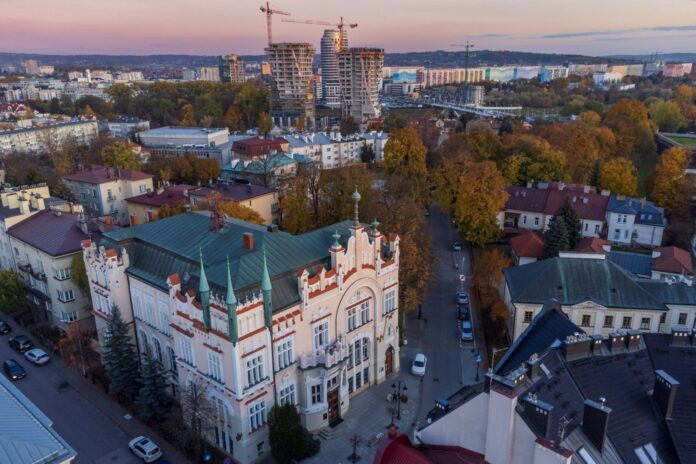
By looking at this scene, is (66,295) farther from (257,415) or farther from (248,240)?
(257,415)

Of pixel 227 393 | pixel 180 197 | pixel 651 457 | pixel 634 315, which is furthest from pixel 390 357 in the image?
pixel 180 197

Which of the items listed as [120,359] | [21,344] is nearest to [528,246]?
[120,359]

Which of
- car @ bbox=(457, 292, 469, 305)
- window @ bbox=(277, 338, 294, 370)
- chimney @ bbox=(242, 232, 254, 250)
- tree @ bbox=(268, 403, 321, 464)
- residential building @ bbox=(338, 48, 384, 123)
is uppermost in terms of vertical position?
residential building @ bbox=(338, 48, 384, 123)

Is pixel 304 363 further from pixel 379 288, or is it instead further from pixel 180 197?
pixel 180 197

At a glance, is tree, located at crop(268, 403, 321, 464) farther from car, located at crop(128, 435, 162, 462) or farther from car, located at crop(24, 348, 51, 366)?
car, located at crop(24, 348, 51, 366)

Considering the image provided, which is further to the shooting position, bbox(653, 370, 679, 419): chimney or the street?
the street

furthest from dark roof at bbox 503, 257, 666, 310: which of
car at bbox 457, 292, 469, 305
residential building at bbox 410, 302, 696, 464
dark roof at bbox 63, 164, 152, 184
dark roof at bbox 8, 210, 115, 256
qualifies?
dark roof at bbox 63, 164, 152, 184

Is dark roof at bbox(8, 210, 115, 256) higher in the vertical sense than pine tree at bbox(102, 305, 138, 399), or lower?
higher
